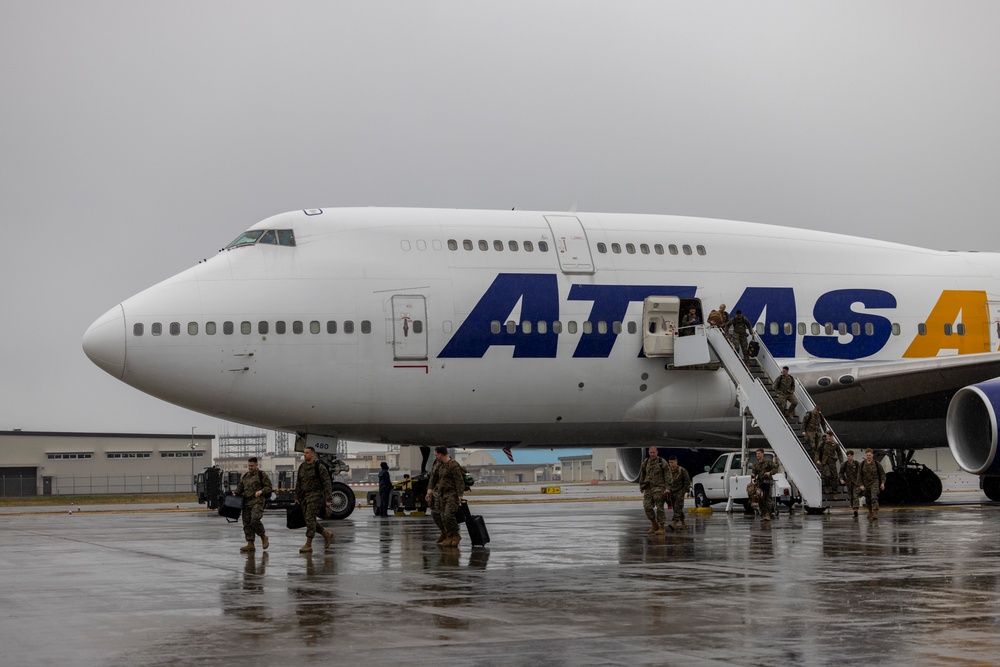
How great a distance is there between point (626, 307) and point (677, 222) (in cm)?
255

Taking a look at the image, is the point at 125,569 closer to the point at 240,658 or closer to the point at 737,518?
the point at 240,658

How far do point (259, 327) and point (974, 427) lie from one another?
1262 centimetres

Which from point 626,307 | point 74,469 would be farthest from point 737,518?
point 74,469

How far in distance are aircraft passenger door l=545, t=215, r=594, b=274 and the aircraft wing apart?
15.0 feet

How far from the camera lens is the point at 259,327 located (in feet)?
68.4

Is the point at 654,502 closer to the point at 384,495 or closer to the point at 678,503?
the point at 678,503

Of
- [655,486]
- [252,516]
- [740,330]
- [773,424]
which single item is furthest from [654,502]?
[740,330]

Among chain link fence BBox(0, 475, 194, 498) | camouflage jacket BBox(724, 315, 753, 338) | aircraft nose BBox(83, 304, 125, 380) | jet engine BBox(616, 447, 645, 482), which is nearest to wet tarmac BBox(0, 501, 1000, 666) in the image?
aircraft nose BBox(83, 304, 125, 380)

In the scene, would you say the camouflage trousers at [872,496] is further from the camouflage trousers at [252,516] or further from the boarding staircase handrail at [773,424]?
the camouflage trousers at [252,516]

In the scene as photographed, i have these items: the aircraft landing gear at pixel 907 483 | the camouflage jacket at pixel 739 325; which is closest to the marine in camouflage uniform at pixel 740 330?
the camouflage jacket at pixel 739 325

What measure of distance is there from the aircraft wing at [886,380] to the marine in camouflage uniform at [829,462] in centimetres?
206

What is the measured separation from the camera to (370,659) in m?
7.20

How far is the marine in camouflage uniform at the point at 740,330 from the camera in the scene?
22.4 meters

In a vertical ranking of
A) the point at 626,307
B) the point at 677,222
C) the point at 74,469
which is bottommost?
the point at 74,469
